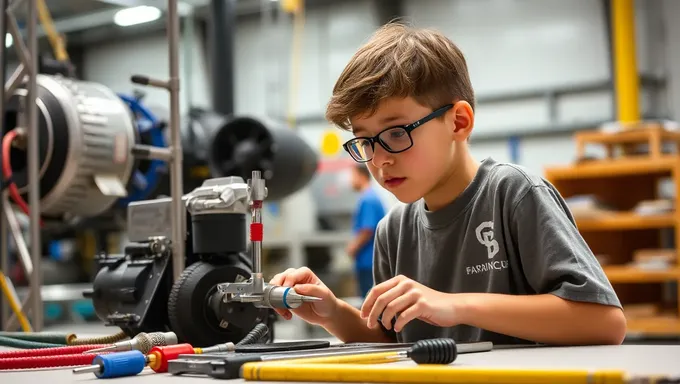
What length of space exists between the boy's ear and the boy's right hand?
34 cm

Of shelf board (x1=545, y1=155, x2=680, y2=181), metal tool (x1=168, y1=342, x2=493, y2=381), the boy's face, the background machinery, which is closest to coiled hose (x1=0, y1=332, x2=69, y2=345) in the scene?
the background machinery

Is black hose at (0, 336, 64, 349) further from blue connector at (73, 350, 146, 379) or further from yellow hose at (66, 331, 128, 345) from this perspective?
blue connector at (73, 350, 146, 379)

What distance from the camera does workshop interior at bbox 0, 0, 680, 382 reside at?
1.49m

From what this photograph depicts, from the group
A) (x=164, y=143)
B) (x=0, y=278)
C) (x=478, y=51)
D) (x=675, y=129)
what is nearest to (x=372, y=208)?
(x=675, y=129)

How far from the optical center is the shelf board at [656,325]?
Result: 13.8 feet

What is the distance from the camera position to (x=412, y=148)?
1304mm

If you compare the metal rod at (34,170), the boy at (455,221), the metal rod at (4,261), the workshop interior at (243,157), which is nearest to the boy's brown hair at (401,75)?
the boy at (455,221)

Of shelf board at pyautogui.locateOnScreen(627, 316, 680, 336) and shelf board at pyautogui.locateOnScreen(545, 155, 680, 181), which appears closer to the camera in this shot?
shelf board at pyautogui.locateOnScreen(627, 316, 680, 336)

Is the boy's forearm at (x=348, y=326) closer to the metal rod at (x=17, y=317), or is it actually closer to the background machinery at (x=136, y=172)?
the background machinery at (x=136, y=172)

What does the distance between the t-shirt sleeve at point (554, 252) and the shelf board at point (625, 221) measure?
3.13m

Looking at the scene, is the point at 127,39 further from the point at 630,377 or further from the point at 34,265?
the point at 630,377

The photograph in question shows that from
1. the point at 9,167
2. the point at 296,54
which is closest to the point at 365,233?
the point at 296,54

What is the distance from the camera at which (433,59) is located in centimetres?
136

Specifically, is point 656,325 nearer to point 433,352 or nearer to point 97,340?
point 97,340
